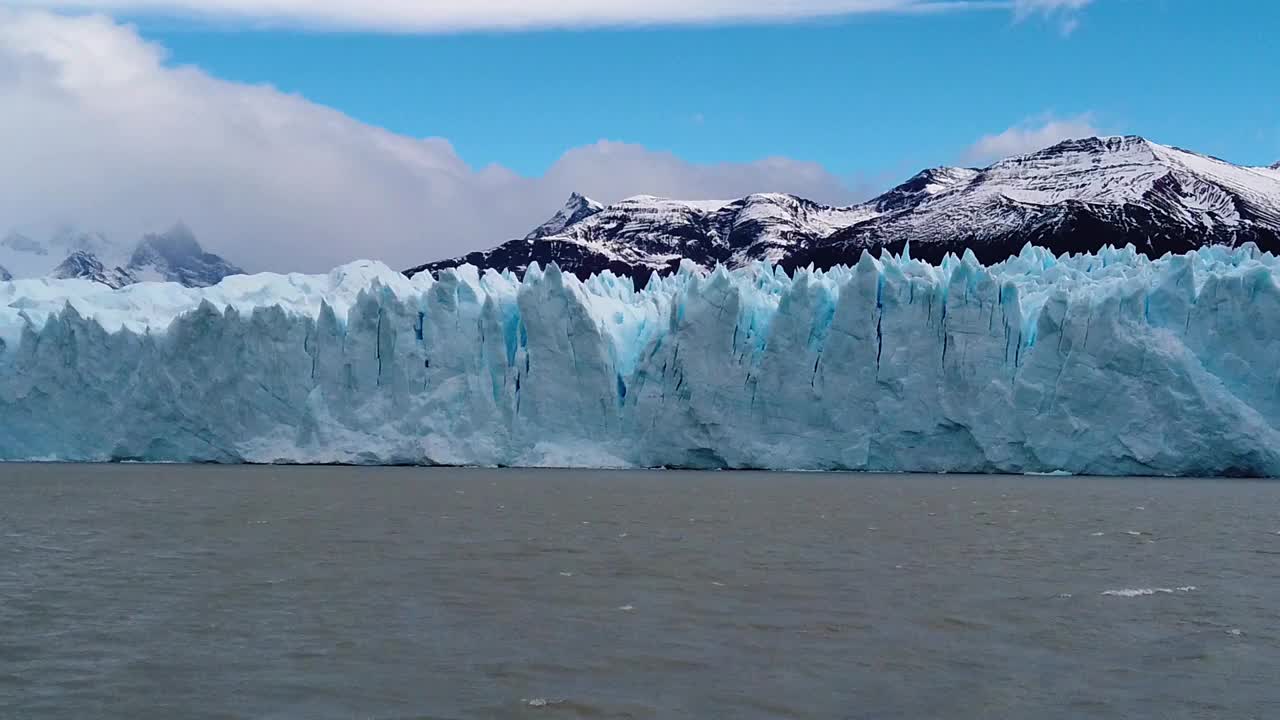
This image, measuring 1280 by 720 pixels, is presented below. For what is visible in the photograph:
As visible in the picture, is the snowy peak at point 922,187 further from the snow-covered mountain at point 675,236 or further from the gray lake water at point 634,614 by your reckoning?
the gray lake water at point 634,614

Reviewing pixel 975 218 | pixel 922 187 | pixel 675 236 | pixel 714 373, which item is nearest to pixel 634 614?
pixel 714 373

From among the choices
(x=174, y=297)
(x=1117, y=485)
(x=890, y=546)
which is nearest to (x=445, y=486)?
(x=890, y=546)

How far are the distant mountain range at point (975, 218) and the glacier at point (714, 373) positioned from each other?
25074 mm

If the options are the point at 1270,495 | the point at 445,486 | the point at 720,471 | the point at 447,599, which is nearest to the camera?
the point at 447,599

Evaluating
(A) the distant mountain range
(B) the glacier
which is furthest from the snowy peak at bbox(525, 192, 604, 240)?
(B) the glacier

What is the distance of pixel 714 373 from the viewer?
1334 inches

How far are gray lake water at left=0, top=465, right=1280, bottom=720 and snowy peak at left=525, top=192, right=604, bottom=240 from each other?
8877 centimetres

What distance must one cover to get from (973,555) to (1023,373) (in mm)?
18958

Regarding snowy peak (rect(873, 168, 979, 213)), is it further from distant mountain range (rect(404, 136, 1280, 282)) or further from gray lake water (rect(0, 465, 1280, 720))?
gray lake water (rect(0, 465, 1280, 720))

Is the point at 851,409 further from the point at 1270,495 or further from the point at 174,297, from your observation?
the point at 174,297

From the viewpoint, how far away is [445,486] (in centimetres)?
2642

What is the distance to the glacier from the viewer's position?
101ft

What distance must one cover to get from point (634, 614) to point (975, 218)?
71.6 m

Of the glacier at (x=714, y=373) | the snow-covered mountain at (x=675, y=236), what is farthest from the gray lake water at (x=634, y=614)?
the snow-covered mountain at (x=675, y=236)
